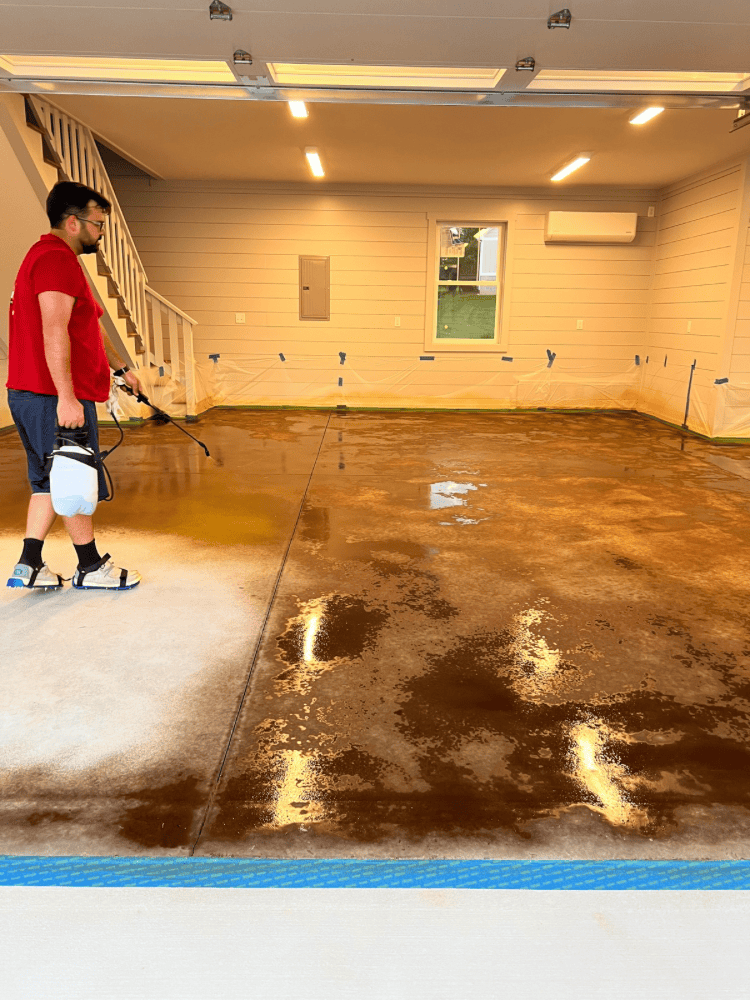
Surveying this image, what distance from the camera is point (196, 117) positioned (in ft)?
18.9

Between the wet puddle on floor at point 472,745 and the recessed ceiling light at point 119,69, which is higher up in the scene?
the recessed ceiling light at point 119,69

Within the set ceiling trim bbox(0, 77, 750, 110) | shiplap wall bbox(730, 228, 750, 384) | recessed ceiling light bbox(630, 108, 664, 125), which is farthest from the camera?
shiplap wall bbox(730, 228, 750, 384)

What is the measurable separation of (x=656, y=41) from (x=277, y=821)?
3.79 m

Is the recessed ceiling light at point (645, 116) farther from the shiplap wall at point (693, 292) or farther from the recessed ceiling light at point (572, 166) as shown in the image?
the shiplap wall at point (693, 292)

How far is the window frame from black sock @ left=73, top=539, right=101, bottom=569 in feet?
21.5

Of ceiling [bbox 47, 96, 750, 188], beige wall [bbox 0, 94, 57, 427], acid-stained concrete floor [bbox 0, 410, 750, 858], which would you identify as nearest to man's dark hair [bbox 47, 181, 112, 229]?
acid-stained concrete floor [bbox 0, 410, 750, 858]

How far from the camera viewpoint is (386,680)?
2.28 m

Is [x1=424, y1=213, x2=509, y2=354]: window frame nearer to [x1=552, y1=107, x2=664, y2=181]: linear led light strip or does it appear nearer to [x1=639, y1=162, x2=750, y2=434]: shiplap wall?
[x1=552, y1=107, x2=664, y2=181]: linear led light strip

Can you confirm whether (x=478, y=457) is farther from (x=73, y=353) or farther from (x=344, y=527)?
(x=73, y=353)

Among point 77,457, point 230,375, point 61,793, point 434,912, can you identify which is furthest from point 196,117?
point 434,912

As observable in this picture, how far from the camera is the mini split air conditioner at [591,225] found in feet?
27.5

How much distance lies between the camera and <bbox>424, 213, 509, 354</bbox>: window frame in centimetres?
855

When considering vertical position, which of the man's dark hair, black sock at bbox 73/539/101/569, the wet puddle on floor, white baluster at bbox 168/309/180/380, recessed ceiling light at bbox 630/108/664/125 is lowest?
the wet puddle on floor

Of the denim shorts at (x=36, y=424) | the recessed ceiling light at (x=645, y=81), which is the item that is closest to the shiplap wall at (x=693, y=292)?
the recessed ceiling light at (x=645, y=81)
